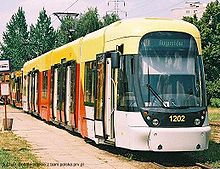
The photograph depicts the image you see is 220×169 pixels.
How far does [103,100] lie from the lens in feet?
51.5

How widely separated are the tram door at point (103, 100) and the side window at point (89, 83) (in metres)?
0.68

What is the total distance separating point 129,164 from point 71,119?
6.88m

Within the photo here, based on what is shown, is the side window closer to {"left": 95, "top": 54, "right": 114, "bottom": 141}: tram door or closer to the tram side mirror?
{"left": 95, "top": 54, "right": 114, "bottom": 141}: tram door

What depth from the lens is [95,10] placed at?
9906 centimetres

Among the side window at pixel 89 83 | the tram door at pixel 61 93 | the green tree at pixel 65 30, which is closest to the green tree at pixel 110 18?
the green tree at pixel 65 30

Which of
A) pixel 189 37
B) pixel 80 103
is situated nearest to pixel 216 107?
pixel 80 103

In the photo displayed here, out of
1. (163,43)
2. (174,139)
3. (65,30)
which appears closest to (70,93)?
(163,43)

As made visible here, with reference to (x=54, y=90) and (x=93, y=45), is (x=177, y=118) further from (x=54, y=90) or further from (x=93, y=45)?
(x=54, y=90)

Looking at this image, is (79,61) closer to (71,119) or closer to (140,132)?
(71,119)

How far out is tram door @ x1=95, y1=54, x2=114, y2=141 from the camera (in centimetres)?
1533

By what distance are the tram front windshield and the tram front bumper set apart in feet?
2.08

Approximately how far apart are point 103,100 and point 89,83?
6.88ft

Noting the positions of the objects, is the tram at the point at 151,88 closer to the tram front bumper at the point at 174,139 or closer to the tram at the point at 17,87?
the tram front bumper at the point at 174,139

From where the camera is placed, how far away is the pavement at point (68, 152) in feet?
45.1
